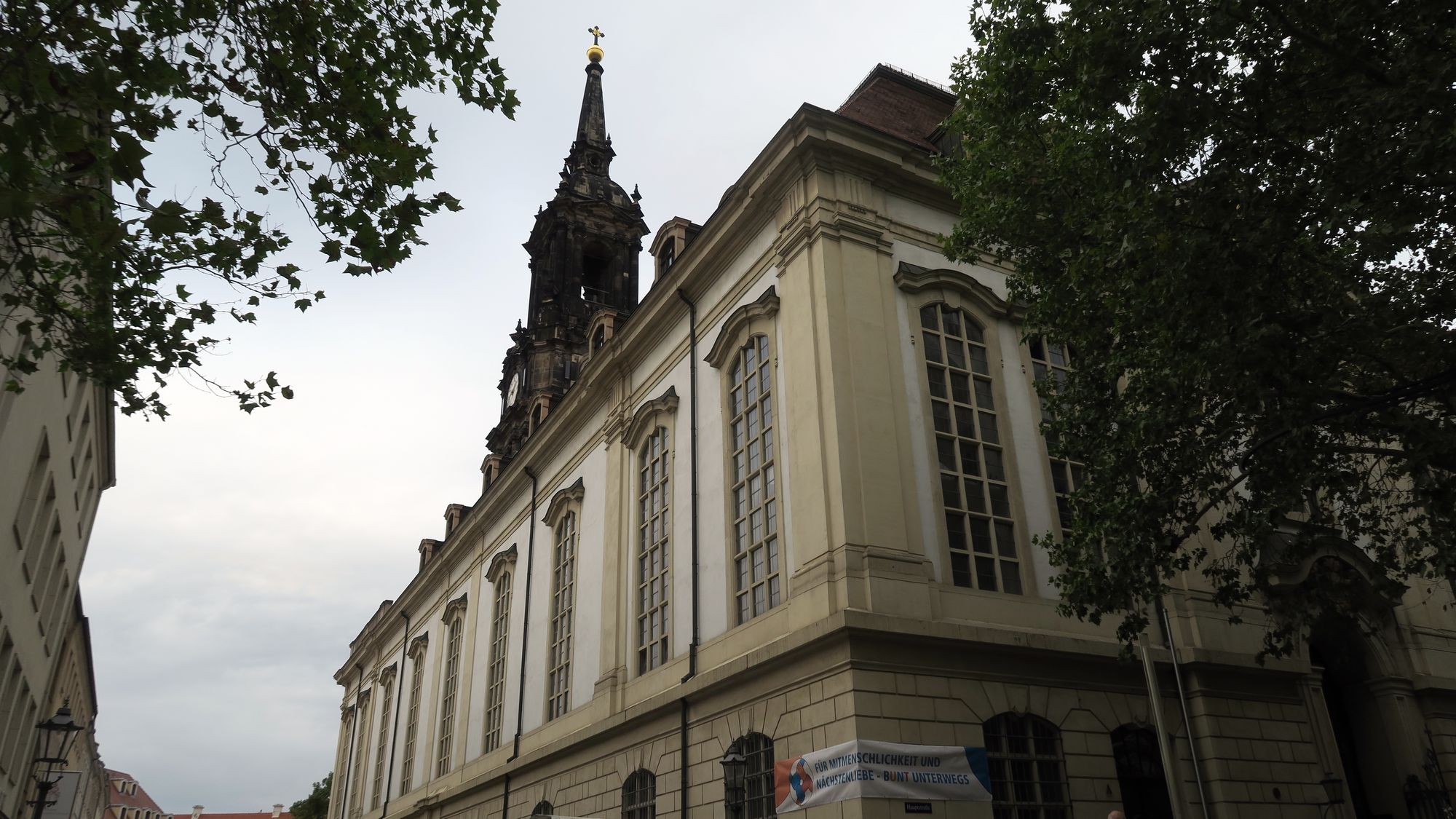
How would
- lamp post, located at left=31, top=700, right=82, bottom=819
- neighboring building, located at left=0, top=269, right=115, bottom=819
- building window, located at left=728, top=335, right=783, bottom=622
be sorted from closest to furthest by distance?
lamp post, located at left=31, top=700, right=82, bottom=819 < neighboring building, located at left=0, top=269, right=115, bottom=819 < building window, located at left=728, top=335, right=783, bottom=622

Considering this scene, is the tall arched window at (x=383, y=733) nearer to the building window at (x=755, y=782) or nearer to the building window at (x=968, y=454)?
the building window at (x=755, y=782)

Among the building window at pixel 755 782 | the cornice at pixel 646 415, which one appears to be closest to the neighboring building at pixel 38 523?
the building window at pixel 755 782

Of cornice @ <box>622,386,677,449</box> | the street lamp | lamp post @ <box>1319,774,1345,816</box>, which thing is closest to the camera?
the street lamp

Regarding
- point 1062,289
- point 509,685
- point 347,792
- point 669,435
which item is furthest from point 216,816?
point 1062,289

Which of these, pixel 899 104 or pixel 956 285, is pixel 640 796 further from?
pixel 899 104

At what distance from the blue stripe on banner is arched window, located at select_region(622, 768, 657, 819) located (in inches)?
264

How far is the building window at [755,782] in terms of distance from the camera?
1475 cm

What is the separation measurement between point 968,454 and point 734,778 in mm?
6315

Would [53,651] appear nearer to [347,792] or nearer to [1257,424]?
[1257,424]

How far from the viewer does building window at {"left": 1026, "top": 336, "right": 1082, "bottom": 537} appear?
16.5 meters

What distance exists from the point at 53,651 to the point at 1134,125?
953 inches

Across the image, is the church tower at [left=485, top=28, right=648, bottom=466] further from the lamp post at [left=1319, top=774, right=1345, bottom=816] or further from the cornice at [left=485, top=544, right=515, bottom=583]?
the lamp post at [left=1319, top=774, right=1345, bottom=816]

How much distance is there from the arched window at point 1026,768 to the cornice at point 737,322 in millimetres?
7737

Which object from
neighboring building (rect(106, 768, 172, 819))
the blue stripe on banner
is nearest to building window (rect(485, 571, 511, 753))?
the blue stripe on banner
